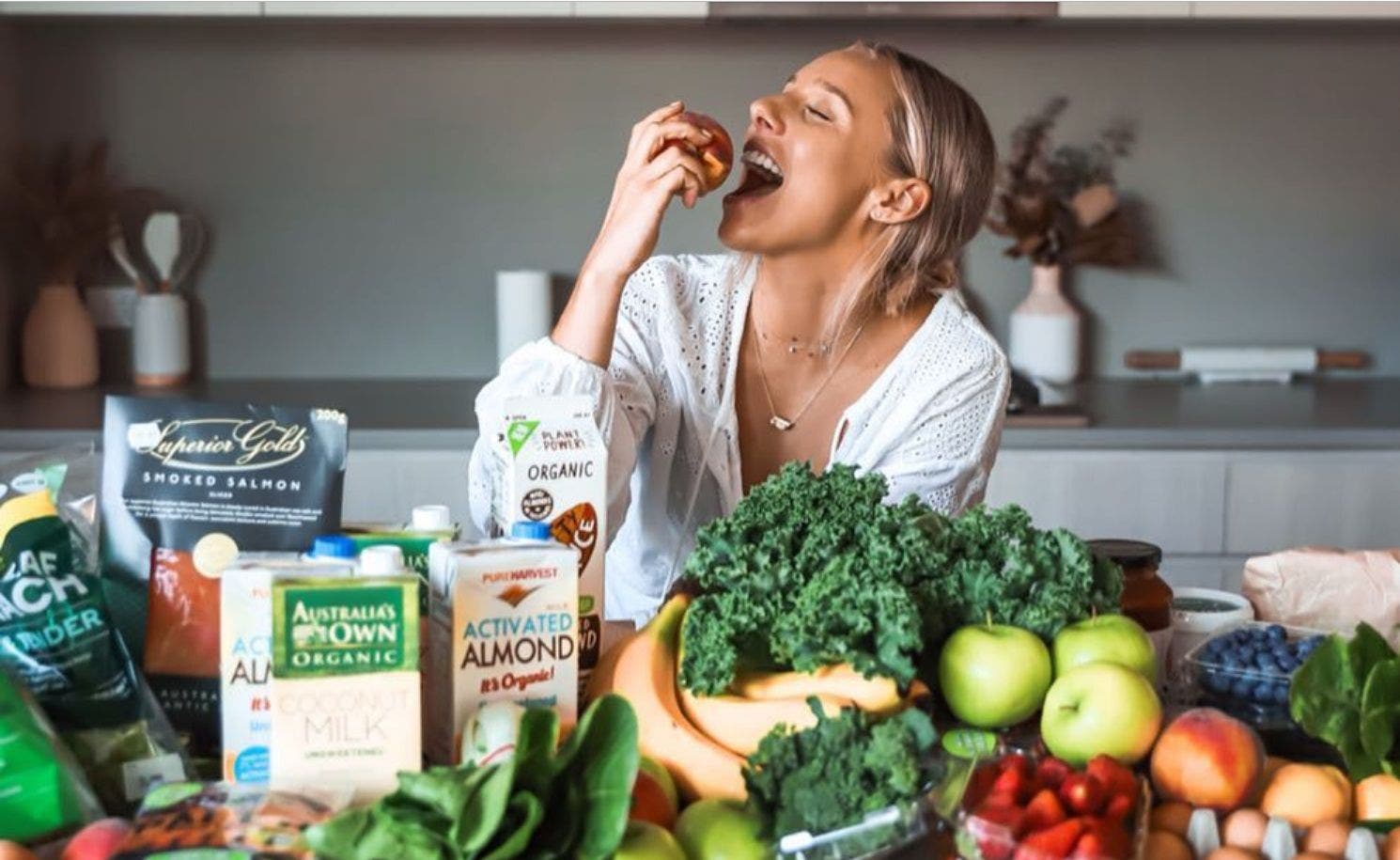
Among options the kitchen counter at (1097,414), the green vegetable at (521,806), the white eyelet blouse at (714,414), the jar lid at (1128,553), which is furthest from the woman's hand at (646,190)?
the kitchen counter at (1097,414)

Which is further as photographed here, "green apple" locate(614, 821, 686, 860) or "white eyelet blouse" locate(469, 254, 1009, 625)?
"white eyelet blouse" locate(469, 254, 1009, 625)

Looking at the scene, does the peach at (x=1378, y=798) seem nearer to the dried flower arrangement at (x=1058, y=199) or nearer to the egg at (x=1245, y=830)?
the egg at (x=1245, y=830)

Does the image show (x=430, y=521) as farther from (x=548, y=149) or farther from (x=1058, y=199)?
(x=1058, y=199)

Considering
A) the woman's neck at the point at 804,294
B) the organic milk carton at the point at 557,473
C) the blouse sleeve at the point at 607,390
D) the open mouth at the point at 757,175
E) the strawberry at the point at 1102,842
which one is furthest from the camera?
the woman's neck at the point at 804,294

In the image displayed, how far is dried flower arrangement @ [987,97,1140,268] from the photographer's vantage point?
349 cm

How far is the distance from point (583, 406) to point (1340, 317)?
282 cm

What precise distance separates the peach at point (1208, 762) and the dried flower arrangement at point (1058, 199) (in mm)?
2418

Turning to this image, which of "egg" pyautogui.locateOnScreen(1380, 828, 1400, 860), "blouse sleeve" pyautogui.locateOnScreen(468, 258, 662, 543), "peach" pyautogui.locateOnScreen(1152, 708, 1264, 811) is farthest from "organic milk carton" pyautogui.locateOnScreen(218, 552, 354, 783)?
"egg" pyautogui.locateOnScreen(1380, 828, 1400, 860)

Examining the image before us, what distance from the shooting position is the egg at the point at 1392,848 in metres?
1.06

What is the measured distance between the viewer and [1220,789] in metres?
1.13

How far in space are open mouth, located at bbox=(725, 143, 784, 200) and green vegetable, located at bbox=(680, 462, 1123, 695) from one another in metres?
0.62

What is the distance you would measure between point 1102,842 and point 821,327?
1.21 m

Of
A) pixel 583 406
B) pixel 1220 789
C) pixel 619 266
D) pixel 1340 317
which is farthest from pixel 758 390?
pixel 1340 317

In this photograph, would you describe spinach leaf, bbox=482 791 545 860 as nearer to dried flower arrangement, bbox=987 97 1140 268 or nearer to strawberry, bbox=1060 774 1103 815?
strawberry, bbox=1060 774 1103 815
